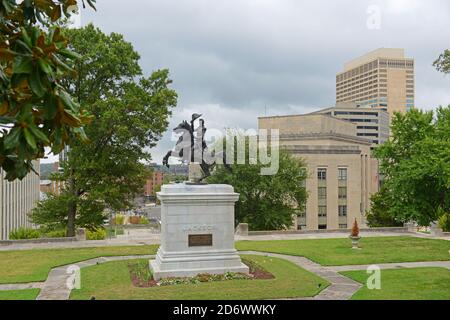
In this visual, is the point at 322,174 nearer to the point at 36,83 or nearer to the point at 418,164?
the point at 418,164

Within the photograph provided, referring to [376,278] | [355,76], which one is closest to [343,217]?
[376,278]

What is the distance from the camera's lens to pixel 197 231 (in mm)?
16531

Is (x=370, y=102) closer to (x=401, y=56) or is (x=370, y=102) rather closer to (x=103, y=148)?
(x=401, y=56)

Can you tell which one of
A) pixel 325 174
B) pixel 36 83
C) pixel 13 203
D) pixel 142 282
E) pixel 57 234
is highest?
pixel 36 83

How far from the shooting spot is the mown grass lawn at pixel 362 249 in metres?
19.8

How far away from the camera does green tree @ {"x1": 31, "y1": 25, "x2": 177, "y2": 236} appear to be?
88.5 feet

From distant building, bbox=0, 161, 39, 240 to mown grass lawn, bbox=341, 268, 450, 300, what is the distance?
1451 inches

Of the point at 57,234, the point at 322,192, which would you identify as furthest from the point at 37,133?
the point at 322,192

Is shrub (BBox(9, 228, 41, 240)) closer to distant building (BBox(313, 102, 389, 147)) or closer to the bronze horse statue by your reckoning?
the bronze horse statue

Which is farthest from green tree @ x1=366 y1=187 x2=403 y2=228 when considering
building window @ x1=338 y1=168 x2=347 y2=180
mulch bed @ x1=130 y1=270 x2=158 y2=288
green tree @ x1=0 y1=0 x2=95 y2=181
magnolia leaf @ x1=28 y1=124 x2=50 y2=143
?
magnolia leaf @ x1=28 y1=124 x2=50 y2=143

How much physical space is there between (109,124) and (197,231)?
12.9 metres

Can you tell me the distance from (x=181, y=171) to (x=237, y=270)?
6.46 m

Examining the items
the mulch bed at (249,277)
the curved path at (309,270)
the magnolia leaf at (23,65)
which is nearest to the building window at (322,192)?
the curved path at (309,270)

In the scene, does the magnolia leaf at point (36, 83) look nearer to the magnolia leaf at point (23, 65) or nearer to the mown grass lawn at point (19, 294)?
the magnolia leaf at point (23, 65)
